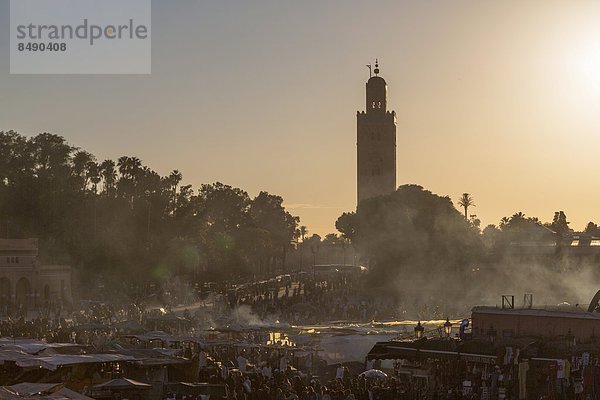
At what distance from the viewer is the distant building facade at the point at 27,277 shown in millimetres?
70688

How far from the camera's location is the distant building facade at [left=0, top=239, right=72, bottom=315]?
70688mm

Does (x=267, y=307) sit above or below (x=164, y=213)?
below

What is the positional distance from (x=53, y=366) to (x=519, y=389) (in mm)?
11349

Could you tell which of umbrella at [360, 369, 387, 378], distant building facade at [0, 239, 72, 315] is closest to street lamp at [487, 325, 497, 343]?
umbrella at [360, 369, 387, 378]

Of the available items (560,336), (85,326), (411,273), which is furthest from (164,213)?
(560,336)

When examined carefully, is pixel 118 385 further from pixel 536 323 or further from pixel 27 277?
pixel 27 277

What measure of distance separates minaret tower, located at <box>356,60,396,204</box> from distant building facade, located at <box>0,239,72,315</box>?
50.3 metres

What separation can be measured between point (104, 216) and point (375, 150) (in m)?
39.7

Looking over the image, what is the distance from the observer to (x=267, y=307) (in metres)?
60.3

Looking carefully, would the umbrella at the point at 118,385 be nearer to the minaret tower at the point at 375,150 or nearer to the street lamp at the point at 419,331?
the street lamp at the point at 419,331

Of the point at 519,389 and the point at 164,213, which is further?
the point at 164,213

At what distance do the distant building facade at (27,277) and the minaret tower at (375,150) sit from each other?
5031 centimetres

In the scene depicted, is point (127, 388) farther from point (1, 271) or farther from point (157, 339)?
point (1, 271)

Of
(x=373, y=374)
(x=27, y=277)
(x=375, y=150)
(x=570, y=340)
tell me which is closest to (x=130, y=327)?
(x=373, y=374)
